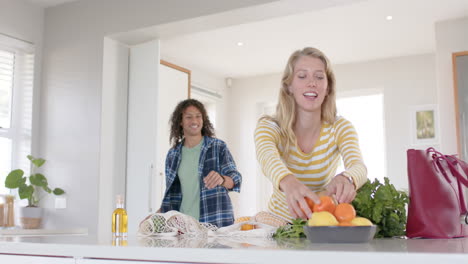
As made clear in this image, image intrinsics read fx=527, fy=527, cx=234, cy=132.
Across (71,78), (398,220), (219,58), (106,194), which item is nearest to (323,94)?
(398,220)

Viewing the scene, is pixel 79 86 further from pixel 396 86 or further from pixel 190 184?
pixel 396 86

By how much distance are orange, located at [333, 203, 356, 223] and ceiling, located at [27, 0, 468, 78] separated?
2539mm

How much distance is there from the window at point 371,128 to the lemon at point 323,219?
204 inches

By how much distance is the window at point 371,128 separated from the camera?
6.10 metres

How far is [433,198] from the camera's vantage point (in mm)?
1261

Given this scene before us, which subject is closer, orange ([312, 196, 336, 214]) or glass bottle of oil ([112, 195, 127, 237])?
orange ([312, 196, 336, 214])

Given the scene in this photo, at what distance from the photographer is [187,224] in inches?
53.9

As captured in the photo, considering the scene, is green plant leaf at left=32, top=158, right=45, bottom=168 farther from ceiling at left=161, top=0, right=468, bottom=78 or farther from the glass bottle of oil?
the glass bottle of oil

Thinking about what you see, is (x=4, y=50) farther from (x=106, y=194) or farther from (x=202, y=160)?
(x=202, y=160)

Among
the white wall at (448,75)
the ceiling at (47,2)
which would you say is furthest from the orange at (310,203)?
the ceiling at (47,2)

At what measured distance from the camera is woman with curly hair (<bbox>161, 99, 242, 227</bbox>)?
2891 millimetres

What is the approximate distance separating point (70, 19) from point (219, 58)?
2.07m

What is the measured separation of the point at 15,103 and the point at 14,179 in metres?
0.73

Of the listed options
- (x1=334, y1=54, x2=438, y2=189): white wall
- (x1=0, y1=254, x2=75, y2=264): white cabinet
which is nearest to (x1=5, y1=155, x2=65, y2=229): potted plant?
(x1=0, y1=254, x2=75, y2=264): white cabinet
